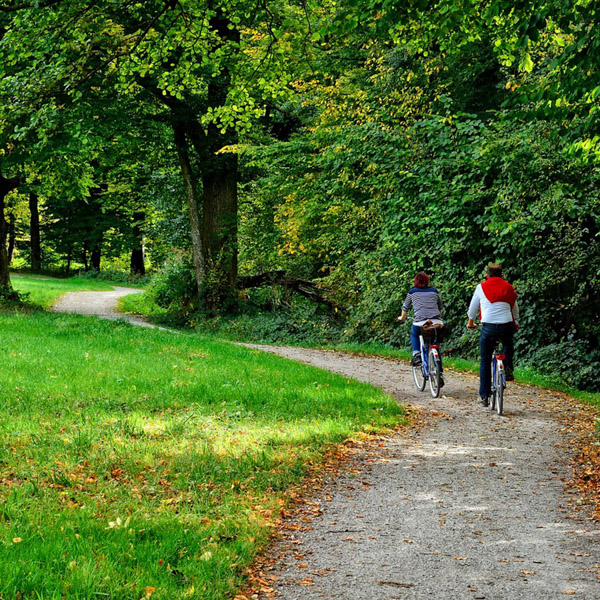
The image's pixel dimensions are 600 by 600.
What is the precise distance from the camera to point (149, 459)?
6.55 metres

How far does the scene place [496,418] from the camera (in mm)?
10102

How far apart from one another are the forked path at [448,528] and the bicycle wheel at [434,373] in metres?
2.49

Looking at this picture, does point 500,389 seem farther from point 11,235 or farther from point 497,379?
point 11,235

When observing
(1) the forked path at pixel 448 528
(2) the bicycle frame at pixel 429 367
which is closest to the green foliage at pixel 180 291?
(2) the bicycle frame at pixel 429 367

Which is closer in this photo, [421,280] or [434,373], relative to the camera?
[434,373]

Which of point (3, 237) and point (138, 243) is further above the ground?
point (138, 243)

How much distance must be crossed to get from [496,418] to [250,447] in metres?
4.45

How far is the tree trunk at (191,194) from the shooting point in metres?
24.0

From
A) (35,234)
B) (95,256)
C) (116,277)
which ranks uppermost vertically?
(35,234)

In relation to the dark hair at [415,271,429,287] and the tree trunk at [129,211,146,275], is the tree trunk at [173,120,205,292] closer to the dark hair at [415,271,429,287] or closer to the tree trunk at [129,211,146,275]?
the dark hair at [415,271,429,287]

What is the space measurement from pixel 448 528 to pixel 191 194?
67.7 feet

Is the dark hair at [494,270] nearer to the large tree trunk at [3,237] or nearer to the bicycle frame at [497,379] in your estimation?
the bicycle frame at [497,379]

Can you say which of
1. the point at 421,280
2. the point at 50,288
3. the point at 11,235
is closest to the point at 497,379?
the point at 421,280

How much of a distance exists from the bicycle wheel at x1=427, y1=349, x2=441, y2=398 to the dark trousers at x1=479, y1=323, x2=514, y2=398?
3.47 ft
